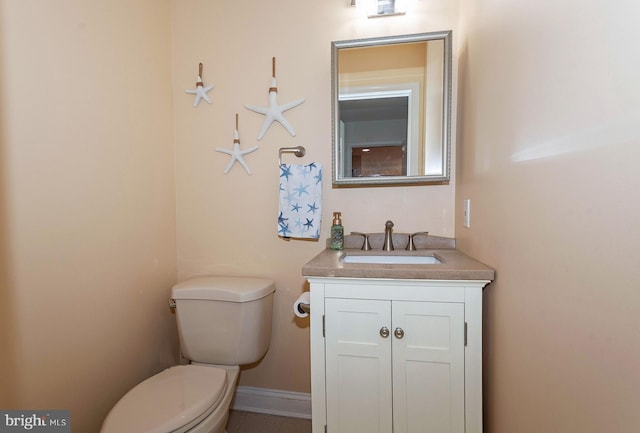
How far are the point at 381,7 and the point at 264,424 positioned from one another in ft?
7.13

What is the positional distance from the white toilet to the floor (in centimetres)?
38

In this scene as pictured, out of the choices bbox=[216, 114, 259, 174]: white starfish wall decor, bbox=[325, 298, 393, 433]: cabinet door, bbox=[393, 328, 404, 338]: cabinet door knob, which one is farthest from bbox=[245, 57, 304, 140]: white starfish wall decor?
bbox=[393, 328, 404, 338]: cabinet door knob

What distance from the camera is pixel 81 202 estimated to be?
1.18 meters

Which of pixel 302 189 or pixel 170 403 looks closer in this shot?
pixel 170 403

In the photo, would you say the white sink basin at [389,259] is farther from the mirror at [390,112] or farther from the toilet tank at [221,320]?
the toilet tank at [221,320]

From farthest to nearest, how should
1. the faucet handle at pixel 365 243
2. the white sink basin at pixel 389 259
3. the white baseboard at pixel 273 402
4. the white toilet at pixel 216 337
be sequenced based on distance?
the white baseboard at pixel 273 402
the faucet handle at pixel 365 243
the white sink basin at pixel 389 259
the white toilet at pixel 216 337

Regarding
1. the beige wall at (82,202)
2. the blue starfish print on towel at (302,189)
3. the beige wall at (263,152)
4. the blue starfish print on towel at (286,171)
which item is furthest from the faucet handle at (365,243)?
the beige wall at (82,202)

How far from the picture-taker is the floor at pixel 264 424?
5.03 ft

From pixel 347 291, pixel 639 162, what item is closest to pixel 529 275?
pixel 639 162

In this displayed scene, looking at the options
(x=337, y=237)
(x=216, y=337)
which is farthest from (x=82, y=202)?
(x=337, y=237)

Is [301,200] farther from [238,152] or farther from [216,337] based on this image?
[216,337]

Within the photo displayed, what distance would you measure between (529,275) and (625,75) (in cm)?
47

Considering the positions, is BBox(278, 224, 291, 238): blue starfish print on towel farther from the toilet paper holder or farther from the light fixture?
the light fixture

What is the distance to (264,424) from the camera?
1580 millimetres
